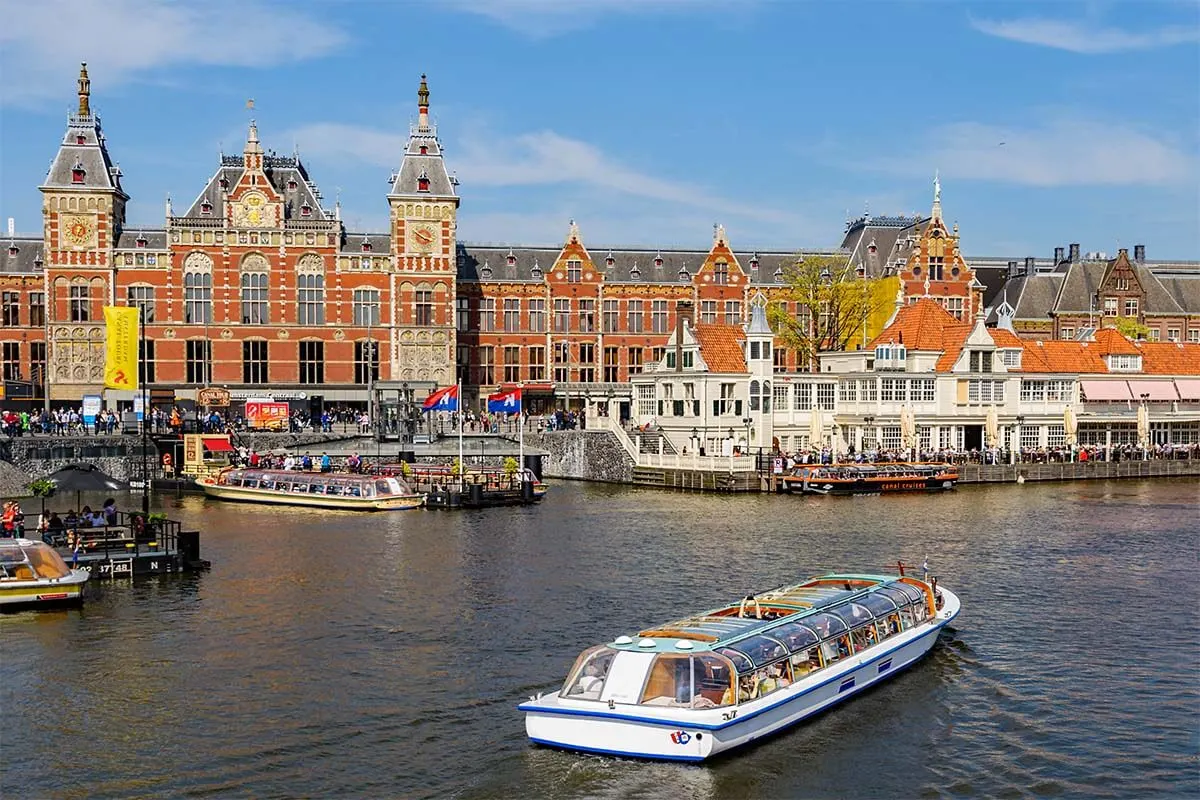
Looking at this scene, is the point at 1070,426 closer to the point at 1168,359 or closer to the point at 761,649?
the point at 1168,359

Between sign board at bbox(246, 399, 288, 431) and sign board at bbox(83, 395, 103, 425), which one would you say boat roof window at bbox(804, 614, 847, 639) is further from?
sign board at bbox(83, 395, 103, 425)

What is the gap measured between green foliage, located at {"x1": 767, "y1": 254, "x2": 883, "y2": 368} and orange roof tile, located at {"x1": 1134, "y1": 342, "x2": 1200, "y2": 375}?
21.2 metres

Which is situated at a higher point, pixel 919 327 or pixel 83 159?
pixel 83 159

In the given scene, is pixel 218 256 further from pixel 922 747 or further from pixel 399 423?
pixel 922 747

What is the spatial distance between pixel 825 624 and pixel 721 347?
5707cm

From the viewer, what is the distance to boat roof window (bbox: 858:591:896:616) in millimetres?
32562

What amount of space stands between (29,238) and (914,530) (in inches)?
3219

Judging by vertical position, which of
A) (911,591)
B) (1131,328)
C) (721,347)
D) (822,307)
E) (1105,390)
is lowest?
(911,591)

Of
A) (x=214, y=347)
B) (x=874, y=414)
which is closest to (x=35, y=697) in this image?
(x=874, y=414)

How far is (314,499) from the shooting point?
226ft

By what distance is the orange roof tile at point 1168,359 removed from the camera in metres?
95.2

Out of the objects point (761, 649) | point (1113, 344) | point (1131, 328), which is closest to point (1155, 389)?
point (1113, 344)

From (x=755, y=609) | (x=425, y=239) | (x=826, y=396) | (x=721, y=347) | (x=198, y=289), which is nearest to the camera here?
(x=755, y=609)

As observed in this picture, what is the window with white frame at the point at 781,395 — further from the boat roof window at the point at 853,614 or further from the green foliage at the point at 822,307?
the boat roof window at the point at 853,614
